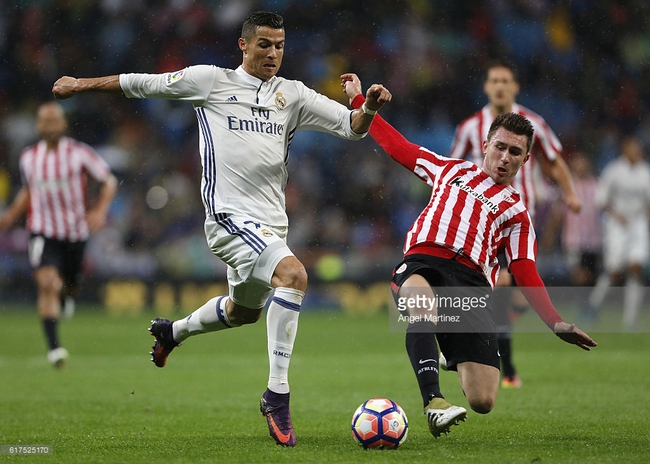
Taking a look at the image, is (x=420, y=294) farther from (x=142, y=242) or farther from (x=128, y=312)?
(x=142, y=242)

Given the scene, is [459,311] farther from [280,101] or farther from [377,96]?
[280,101]

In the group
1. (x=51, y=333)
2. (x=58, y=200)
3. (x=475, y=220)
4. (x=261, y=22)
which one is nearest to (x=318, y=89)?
(x=58, y=200)

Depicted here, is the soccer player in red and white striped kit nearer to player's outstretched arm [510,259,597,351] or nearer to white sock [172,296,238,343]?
player's outstretched arm [510,259,597,351]

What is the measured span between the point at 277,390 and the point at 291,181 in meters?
11.9

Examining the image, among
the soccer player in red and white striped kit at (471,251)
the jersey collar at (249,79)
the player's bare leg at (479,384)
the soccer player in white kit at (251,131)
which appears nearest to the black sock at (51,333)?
the soccer player in white kit at (251,131)

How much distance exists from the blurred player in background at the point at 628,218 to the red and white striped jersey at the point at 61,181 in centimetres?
709

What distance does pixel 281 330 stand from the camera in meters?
4.91

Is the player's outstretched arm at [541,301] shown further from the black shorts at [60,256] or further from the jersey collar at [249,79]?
the black shorts at [60,256]

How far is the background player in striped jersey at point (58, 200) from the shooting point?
9.42 meters

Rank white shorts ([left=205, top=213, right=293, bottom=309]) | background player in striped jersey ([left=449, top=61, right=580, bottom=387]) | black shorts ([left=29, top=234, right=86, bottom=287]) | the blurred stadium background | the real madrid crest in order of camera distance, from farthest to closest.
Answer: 1. the blurred stadium background
2. black shorts ([left=29, top=234, right=86, bottom=287])
3. background player in striped jersey ([left=449, top=61, right=580, bottom=387])
4. the real madrid crest
5. white shorts ([left=205, top=213, right=293, bottom=309])

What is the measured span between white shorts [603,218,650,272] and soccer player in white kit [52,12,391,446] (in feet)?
27.7

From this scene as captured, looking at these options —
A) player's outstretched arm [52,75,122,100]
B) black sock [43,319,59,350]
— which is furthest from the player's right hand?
black sock [43,319,59,350]

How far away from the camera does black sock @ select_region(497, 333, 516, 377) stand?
7.31 meters

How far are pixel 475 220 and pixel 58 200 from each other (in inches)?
225
